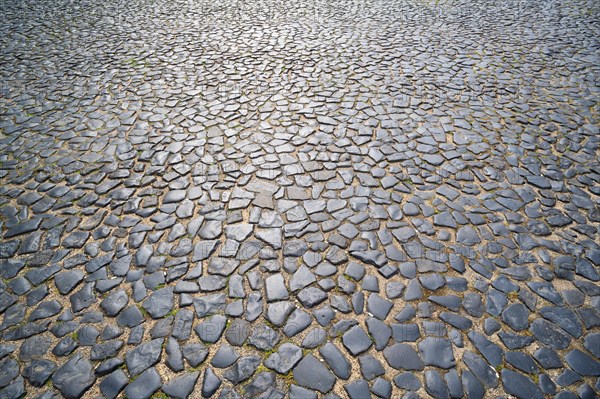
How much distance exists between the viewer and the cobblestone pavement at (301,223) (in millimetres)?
2170

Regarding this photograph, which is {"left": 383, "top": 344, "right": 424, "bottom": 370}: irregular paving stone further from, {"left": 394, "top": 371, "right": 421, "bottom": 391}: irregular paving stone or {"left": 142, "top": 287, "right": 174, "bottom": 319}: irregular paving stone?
{"left": 142, "top": 287, "right": 174, "bottom": 319}: irregular paving stone

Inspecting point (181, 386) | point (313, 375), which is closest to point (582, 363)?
point (313, 375)

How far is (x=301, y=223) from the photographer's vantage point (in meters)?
3.09

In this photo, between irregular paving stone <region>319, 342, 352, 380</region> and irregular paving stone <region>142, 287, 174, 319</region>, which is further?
irregular paving stone <region>142, 287, 174, 319</region>

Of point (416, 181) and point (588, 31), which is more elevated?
point (588, 31)

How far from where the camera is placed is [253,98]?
4902 millimetres

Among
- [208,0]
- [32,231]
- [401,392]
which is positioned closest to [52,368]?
[32,231]

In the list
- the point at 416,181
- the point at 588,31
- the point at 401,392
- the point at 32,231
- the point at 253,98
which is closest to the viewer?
the point at 401,392

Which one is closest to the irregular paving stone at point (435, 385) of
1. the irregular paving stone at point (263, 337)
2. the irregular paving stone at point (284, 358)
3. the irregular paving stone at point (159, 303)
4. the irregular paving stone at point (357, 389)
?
the irregular paving stone at point (357, 389)

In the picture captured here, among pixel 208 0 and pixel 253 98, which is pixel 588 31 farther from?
pixel 208 0

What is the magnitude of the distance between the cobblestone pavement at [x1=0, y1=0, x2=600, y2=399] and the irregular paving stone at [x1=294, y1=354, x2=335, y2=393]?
1cm

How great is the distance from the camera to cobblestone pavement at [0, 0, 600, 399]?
2.17 meters

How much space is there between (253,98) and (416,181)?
8.68ft

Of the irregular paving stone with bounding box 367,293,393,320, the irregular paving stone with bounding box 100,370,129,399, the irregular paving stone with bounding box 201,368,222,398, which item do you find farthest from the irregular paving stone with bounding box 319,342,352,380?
the irregular paving stone with bounding box 100,370,129,399
